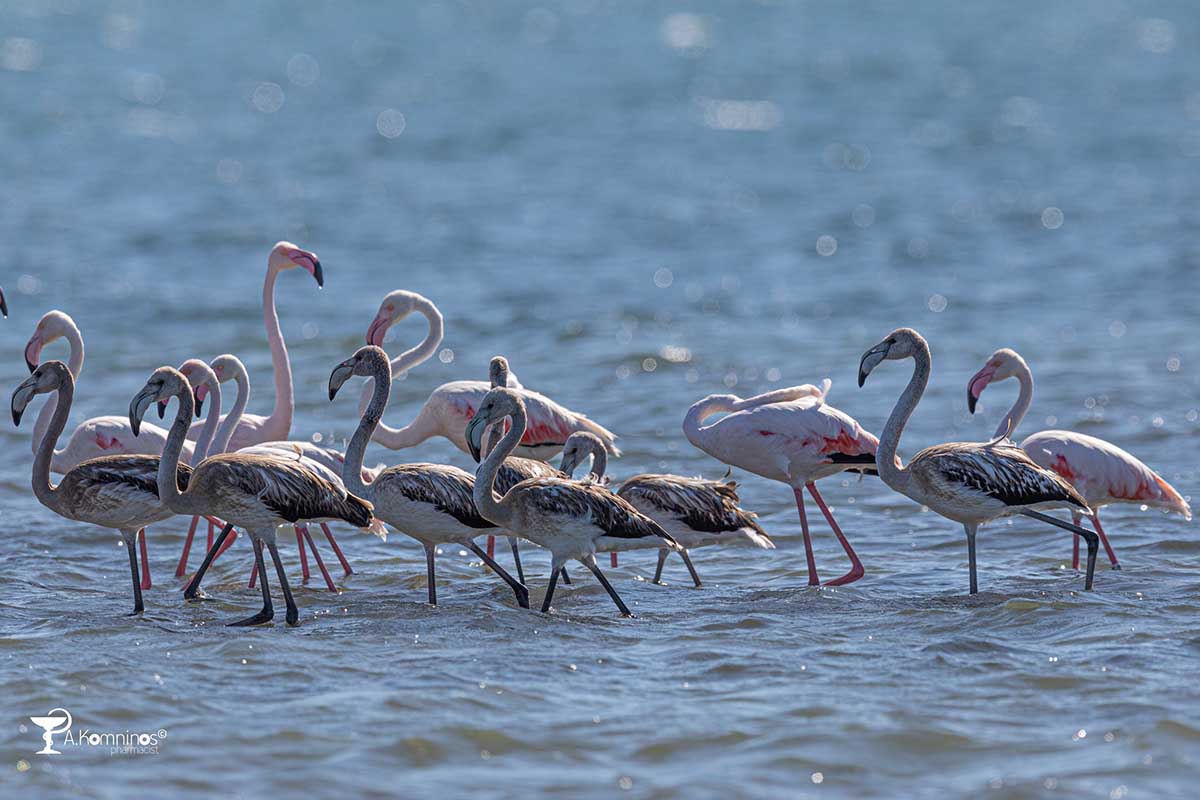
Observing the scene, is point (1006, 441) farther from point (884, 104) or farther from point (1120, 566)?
point (884, 104)

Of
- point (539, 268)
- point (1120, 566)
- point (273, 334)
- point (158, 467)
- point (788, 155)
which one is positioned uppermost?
point (788, 155)

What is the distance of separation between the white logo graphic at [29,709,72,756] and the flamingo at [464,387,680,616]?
2248mm

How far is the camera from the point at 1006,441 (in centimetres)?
911

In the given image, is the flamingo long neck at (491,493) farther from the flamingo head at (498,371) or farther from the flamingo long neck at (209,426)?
the flamingo long neck at (209,426)

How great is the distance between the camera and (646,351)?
1585 cm

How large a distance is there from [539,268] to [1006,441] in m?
11.2

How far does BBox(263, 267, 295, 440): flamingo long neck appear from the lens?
401 inches

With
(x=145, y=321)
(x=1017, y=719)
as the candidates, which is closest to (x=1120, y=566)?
(x=1017, y=719)

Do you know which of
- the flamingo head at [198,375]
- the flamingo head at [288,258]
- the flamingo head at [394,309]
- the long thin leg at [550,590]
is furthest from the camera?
the flamingo head at [394,309]

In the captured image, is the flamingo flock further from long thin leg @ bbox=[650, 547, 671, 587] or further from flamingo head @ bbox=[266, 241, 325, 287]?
flamingo head @ bbox=[266, 241, 325, 287]

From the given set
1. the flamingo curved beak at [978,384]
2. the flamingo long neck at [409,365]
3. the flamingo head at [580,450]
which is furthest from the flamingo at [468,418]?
the flamingo curved beak at [978,384]

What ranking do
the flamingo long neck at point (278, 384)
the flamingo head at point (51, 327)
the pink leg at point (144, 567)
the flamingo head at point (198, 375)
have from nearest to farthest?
the pink leg at point (144, 567)
the flamingo head at point (198, 375)
the flamingo long neck at point (278, 384)
the flamingo head at point (51, 327)

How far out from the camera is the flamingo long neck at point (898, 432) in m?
8.80

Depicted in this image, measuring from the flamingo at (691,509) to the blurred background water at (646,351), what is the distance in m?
0.30
